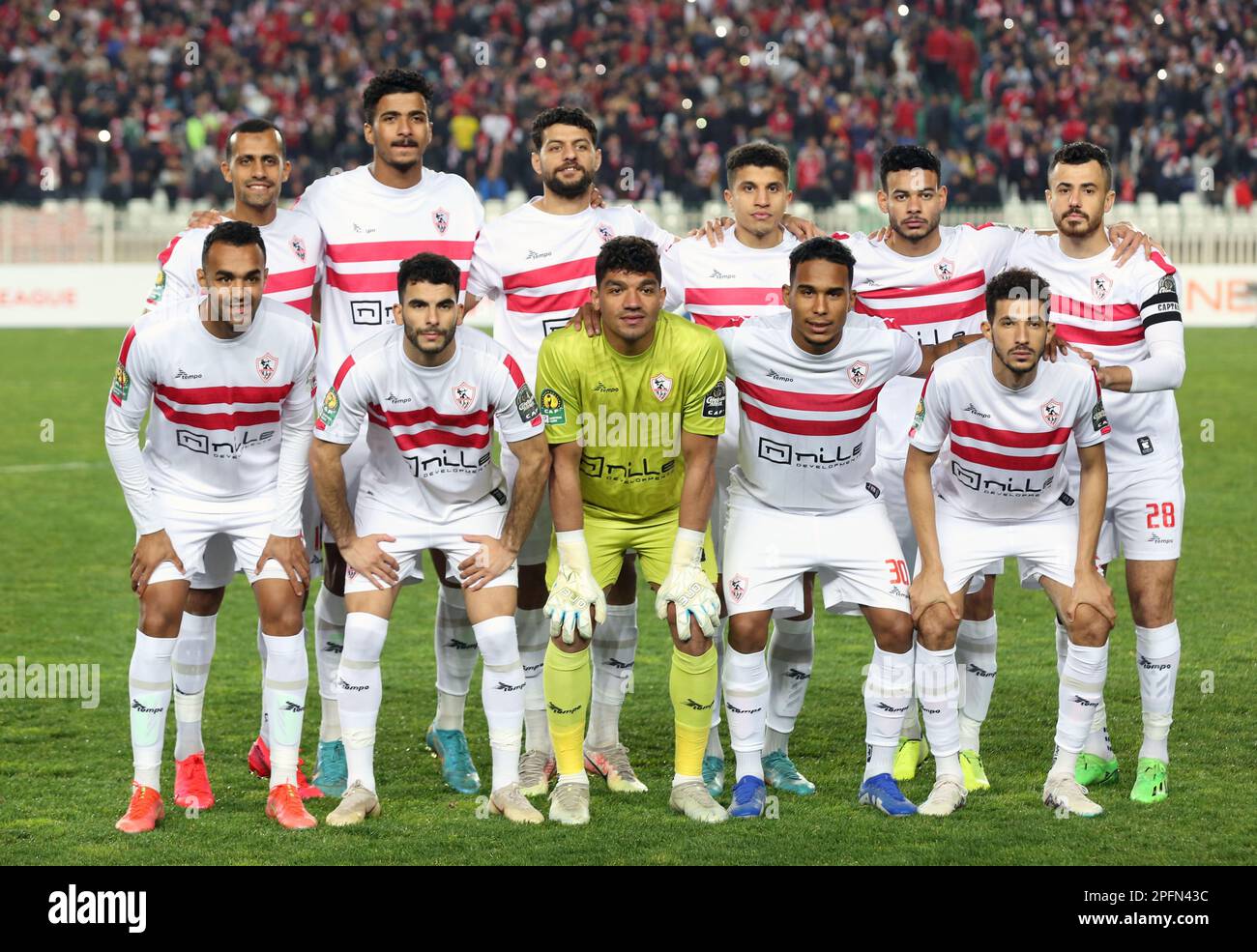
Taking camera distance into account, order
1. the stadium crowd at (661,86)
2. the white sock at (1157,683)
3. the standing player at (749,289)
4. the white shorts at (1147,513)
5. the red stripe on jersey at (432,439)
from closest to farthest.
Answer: the red stripe on jersey at (432,439)
the white sock at (1157,683)
the white shorts at (1147,513)
the standing player at (749,289)
the stadium crowd at (661,86)

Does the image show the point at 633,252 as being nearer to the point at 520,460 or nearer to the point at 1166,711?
the point at 520,460

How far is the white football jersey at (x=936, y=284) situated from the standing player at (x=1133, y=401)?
25 centimetres

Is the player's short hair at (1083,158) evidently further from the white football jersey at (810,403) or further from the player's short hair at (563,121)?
the player's short hair at (563,121)

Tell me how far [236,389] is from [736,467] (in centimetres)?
185

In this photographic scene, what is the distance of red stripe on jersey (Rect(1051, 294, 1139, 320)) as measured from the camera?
21.0 feet

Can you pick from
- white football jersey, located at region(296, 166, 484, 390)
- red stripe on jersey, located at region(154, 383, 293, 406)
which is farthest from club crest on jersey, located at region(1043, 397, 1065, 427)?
red stripe on jersey, located at region(154, 383, 293, 406)

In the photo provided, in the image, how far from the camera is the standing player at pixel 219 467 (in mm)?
5852

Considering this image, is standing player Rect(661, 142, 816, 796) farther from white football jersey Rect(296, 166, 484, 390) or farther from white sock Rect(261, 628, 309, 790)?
white sock Rect(261, 628, 309, 790)

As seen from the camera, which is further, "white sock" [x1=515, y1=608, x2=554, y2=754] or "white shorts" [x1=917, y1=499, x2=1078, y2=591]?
"white sock" [x1=515, y1=608, x2=554, y2=754]

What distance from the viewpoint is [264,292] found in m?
6.40

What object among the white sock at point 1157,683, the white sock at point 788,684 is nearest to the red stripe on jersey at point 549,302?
the white sock at point 788,684

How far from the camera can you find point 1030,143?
2600 centimetres

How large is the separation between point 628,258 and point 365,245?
4.15 feet

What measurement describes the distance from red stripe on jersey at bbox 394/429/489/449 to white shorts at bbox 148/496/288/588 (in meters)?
0.54
